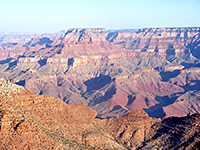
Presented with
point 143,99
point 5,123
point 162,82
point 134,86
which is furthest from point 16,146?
point 162,82

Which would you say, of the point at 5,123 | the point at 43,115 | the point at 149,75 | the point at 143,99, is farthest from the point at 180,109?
the point at 5,123

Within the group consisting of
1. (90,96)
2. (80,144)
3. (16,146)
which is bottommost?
(90,96)

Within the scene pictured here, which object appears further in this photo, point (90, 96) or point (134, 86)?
point (134, 86)

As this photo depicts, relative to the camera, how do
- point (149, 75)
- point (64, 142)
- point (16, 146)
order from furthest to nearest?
point (149, 75)
point (64, 142)
point (16, 146)

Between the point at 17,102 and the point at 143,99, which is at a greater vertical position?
the point at 17,102

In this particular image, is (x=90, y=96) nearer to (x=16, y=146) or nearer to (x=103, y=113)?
(x=103, y=113)

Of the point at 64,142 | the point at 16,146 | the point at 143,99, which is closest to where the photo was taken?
the point at 16,146
